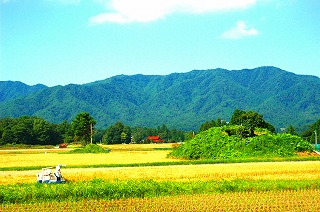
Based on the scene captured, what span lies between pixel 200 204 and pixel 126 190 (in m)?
3.91

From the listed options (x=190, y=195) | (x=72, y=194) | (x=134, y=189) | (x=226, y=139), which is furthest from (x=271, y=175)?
(x=226, y=139)

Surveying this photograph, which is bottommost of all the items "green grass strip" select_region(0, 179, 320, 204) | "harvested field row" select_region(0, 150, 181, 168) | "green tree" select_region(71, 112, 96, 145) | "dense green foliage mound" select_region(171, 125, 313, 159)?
"harvested field row" select_region(0, 150, 181, 168)

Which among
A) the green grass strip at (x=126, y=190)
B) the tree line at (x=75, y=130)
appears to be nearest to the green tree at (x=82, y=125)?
the tree line at (x=75, y=130)

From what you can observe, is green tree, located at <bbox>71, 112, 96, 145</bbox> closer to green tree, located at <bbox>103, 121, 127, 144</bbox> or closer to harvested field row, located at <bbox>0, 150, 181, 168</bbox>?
harvested field row, located at <bbox>0, 150, 181, 168</bbox>

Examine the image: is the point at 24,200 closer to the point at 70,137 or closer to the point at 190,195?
the point at 190,195

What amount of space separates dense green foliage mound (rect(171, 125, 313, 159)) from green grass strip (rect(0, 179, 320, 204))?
22.7 metres

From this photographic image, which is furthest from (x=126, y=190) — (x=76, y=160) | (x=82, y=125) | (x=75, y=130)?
(x=75, y=130)

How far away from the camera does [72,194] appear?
19203 millimetres

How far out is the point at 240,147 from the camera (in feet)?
150

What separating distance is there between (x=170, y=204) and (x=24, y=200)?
636 cm

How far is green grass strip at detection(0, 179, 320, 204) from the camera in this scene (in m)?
18.8

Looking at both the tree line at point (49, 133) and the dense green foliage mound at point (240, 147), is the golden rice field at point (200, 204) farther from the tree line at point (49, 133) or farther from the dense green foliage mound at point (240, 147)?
the tree line at point (49, 133)

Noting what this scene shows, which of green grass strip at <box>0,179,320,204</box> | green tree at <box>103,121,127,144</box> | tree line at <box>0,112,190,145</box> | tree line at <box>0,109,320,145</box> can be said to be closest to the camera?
green grass strip at <box>0,179,320,204</box>

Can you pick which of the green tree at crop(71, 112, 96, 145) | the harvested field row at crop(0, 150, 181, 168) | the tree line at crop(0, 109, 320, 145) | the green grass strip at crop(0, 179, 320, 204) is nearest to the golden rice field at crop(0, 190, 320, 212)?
the green grass strip at crop(0, 179, 320, 204)
